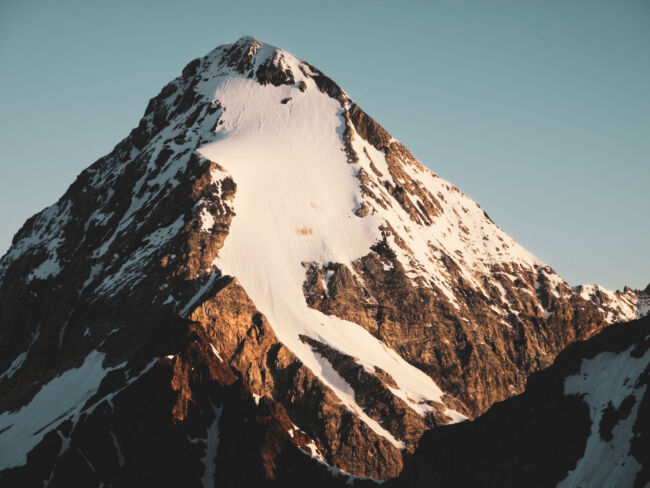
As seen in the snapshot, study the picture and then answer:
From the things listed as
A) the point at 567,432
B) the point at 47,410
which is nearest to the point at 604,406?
the point at 567,432

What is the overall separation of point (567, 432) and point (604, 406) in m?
5.03

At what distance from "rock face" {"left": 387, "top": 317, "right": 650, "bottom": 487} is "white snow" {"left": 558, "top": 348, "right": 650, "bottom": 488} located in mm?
110

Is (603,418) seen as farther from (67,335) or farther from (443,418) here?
(67,335)

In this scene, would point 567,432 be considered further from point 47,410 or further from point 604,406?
point 47,410

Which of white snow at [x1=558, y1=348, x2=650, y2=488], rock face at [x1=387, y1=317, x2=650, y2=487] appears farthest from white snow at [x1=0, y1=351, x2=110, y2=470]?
white snow at [x1=558, y1=348, x2=650, y2=488]

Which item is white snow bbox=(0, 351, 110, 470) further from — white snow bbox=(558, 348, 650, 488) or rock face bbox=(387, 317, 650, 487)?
white snow bbox=(558, 348, 650, 488)

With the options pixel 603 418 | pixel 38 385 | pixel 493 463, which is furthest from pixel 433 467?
pixel 38 385

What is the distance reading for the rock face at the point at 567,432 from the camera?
88438 mm

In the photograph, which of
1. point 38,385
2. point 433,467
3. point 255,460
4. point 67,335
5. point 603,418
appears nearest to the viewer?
point 603,418

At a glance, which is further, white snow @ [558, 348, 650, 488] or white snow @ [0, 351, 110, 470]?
white snow @ [0, 351, 110, 470]

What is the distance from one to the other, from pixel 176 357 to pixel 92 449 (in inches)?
738

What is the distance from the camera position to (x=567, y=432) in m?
95.7

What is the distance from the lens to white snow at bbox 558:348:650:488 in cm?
8662

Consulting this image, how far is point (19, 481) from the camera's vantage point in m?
130
